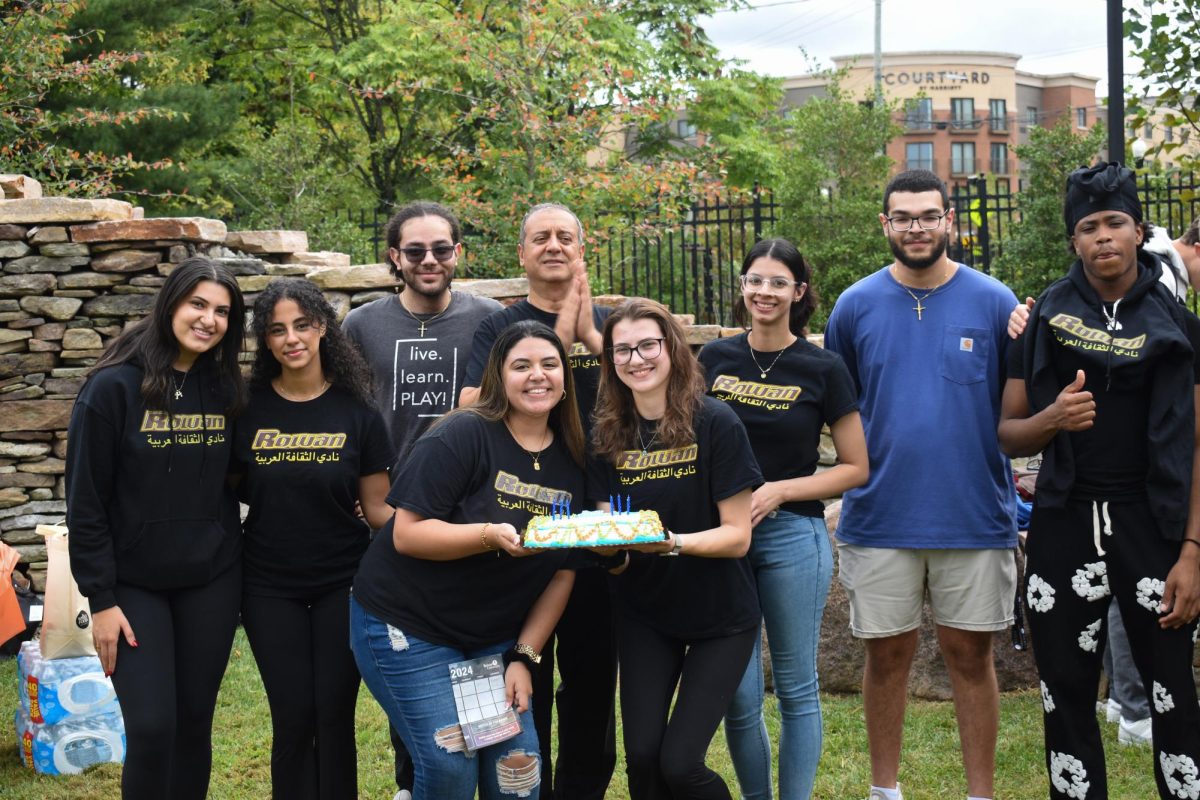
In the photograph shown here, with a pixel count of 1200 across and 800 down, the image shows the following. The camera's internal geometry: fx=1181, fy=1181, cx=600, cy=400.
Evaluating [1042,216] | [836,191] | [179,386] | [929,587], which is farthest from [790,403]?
[836,191]

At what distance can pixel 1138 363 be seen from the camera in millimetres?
3639

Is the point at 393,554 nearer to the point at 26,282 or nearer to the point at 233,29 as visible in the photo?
the point at 26,282

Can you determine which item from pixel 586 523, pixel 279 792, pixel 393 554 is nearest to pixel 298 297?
pixel 393 554

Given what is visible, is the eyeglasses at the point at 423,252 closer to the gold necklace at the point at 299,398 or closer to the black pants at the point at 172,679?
the gold necklace at the point at 299,398

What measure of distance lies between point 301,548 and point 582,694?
1.13 meters

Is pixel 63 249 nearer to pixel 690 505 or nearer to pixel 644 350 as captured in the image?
pixel 644 350

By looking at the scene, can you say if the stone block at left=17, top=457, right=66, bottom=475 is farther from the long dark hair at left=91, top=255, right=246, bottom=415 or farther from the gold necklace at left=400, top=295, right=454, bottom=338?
the long dark hair at left=91, top=255, right=246, bottom=415

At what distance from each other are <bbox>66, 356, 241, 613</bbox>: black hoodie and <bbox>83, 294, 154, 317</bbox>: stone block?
405 cm

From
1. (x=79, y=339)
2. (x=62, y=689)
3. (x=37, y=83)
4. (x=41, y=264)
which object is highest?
(x=37, y=83)

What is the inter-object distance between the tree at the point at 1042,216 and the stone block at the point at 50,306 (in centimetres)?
719

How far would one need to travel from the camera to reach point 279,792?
378cm

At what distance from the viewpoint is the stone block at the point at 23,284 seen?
7387 millimetres

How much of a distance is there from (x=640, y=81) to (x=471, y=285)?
5149 millimetres

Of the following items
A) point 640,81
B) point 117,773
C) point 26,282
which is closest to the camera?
point 117,773
